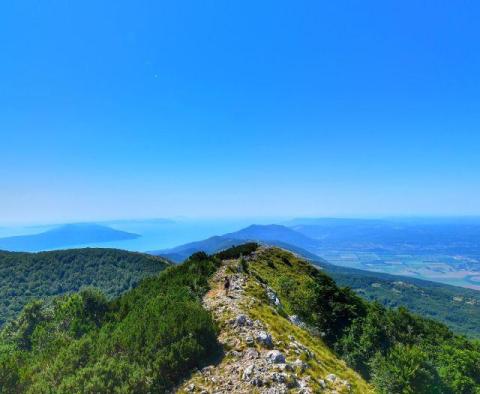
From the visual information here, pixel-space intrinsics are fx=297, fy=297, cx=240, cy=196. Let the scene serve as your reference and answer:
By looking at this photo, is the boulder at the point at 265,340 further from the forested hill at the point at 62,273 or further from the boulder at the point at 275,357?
the forested hill at the point at 62,273

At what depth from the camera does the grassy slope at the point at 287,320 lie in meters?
26.1

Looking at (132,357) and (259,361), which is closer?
(259,361)

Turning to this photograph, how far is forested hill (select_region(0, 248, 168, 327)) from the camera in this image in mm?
150125

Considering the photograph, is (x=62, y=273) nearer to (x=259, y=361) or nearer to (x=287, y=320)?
(x=287, y=320)

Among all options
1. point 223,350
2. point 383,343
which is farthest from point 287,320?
point 383,343

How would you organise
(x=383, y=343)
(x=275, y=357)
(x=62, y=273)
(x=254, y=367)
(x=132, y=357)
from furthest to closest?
(x=62, y=273), (x=383, y=343), (x=132, y=357), (x=275, y=357), (x=254, y=367)

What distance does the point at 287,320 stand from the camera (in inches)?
1420

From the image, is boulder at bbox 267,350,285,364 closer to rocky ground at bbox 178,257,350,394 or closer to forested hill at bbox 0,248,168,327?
rocky ground at bbox 178,257,350,394

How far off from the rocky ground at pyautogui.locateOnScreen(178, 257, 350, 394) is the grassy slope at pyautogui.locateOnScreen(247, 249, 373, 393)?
0.85 m

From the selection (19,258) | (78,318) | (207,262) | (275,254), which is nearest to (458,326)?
(275,254)

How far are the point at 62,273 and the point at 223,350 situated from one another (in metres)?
186

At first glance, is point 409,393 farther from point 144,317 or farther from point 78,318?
point 78,318

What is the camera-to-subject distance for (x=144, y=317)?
90.4ft

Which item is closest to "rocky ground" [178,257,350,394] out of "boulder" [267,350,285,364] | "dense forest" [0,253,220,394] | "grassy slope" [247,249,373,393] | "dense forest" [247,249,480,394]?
"boulder" [267,350,285,364]
